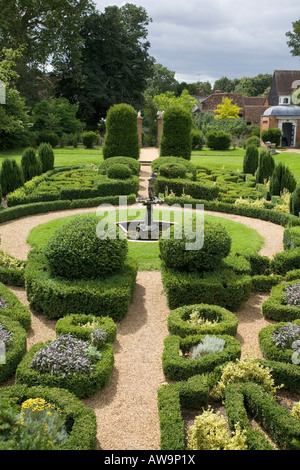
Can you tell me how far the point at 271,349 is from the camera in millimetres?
5996

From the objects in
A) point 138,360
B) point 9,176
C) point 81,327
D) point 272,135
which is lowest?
point 138,360

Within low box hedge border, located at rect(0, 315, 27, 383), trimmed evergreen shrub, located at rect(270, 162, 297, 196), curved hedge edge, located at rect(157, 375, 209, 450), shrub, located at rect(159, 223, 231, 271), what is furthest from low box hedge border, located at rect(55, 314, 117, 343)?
trimmed evergreen shrub, located at rect(270, 162, 297, 196)

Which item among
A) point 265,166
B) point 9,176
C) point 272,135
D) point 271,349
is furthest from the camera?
point 272,135

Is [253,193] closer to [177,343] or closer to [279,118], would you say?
[177,343]

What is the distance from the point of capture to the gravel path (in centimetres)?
478

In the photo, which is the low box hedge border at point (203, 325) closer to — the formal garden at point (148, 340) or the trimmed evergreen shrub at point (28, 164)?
the formal garden at point (148, 340)

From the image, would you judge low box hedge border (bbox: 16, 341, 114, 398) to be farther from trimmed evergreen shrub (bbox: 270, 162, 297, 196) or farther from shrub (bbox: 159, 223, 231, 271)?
trimmed evergreen shrub (bbox: 270, 162, 297, 196)

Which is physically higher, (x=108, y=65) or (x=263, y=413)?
(x=108, y=65)

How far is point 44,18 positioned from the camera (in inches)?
1490

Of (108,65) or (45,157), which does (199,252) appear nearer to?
(45,157)

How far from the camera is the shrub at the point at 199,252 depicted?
7883 mm

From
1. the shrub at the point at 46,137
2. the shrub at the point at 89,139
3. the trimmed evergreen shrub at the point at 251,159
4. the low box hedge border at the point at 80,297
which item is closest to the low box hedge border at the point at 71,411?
the low box hedge border at the point at 80,297

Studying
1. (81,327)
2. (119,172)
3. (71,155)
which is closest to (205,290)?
(81,327)

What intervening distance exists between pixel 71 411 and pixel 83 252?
3.19 meters
